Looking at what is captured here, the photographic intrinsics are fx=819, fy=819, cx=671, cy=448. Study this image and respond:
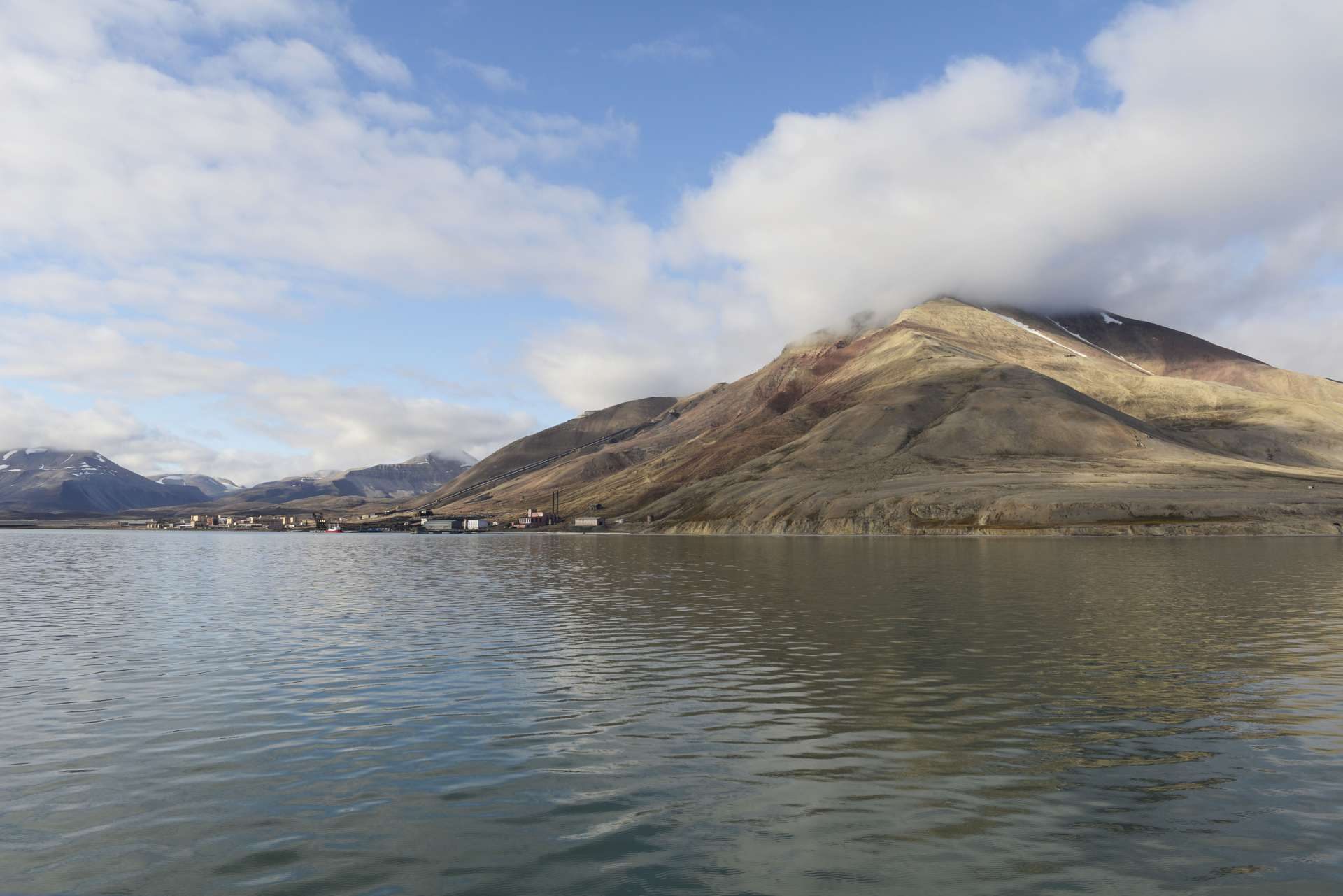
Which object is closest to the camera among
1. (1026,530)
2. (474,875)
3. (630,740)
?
(474,875)

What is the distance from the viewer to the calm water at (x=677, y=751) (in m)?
15.3

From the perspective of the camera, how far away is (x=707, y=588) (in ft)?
243

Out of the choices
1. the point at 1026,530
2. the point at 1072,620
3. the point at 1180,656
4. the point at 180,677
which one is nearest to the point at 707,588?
the point at 1072,620

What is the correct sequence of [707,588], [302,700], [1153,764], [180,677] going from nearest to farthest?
[1153,764] < [302,700] < [180,677] < [707,588]

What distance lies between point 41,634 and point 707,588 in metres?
47.9

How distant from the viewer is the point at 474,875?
586 inches

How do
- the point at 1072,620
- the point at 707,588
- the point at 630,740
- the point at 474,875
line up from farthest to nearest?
1. the point at 707,588
2. the point at 1072,620
3. the point at 630,740
4. the point at 474,875

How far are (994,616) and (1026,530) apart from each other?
160 meters

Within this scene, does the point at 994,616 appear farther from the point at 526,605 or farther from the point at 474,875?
the point at 474,875

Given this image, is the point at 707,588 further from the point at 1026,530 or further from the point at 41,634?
the point at 1026,530

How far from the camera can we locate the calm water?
15.3 meters

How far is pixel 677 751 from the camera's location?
2281 cm

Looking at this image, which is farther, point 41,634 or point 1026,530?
point 1026,530

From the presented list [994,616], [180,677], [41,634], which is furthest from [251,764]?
[994,616]
